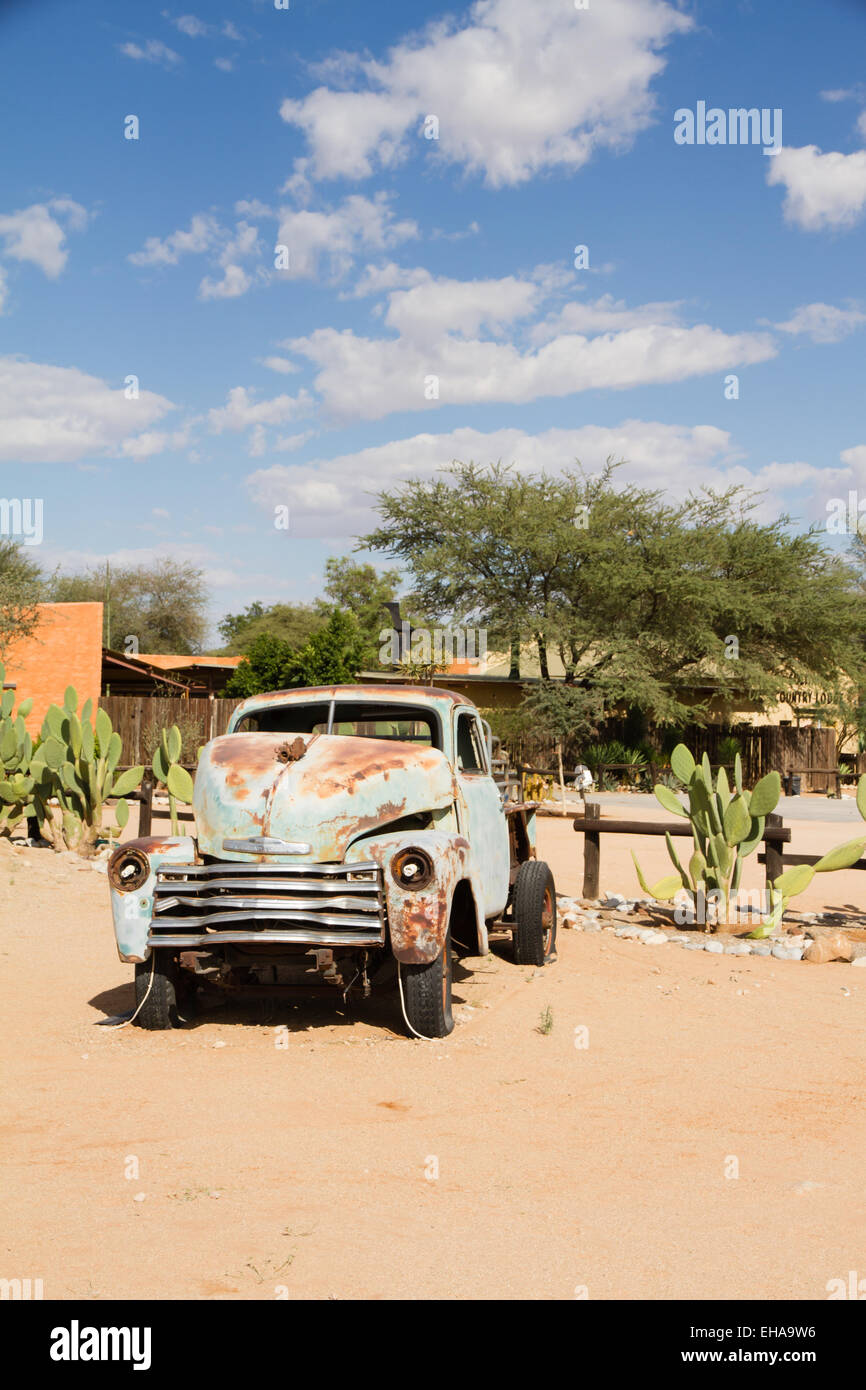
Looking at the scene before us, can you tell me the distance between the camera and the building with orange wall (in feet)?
98.9

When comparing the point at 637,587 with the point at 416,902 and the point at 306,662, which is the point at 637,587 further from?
the point at 416,902

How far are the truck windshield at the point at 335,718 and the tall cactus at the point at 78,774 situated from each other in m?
6.68

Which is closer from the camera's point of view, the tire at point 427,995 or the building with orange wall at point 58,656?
the tire at point 427,995

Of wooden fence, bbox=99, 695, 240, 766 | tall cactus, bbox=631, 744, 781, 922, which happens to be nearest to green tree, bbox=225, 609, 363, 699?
wooden fence, bbox=99, 695, 240, 766

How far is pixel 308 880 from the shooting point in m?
5.89

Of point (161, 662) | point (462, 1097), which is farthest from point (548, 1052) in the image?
point (161, 662)

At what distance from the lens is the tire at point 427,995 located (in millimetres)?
6027

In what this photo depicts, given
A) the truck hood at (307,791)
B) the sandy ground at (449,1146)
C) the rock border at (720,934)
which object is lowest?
the rock border at (720,934)

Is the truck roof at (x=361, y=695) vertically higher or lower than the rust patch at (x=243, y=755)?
higher

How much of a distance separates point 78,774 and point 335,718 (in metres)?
7.36

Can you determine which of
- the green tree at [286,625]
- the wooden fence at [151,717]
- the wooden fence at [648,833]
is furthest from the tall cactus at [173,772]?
the green tree at [286,625]

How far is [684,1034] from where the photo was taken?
6.55 meters

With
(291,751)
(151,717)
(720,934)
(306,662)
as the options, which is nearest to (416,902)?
(291,751)

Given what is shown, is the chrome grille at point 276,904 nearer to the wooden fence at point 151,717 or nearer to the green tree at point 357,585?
the wooden fence at point 151,717
